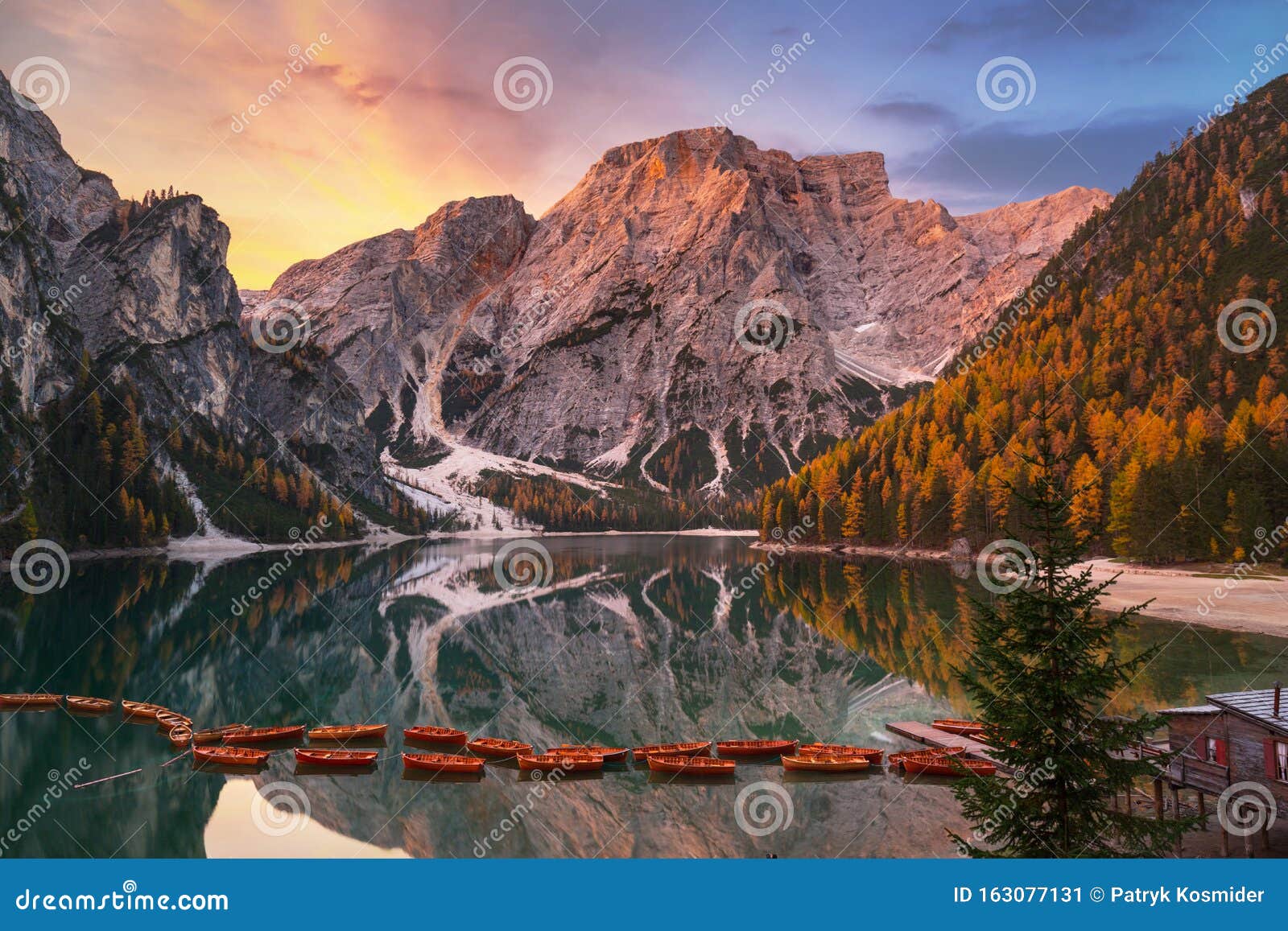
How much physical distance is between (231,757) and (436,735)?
8.45 meters

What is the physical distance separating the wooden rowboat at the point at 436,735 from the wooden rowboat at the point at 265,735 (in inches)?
200

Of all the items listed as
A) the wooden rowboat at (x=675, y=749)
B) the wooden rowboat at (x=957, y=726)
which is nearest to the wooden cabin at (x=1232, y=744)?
the wooden rowboat at (x=957, y=726)

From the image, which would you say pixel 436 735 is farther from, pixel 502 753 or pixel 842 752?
pixel 842 752

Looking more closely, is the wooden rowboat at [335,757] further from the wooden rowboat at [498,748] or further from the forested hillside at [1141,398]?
the forested hillside at [1141,398]

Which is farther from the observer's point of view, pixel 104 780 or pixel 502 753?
pixel 502 753

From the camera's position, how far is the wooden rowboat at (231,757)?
1356 inches

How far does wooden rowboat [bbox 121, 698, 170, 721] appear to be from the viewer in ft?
135

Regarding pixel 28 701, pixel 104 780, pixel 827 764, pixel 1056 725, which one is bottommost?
pixel 1056 725

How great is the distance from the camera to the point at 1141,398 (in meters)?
121

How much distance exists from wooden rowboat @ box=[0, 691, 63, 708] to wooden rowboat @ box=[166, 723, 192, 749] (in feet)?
34.1

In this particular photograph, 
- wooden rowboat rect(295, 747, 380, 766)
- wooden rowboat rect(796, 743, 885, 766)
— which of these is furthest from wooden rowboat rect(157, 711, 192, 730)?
wooden rowboat rect(796, 743, 885, 766)

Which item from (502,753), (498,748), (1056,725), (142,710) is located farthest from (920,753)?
(142,710)

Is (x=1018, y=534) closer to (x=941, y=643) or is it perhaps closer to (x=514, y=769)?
(x=941, y=643)

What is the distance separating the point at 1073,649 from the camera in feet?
50.2
